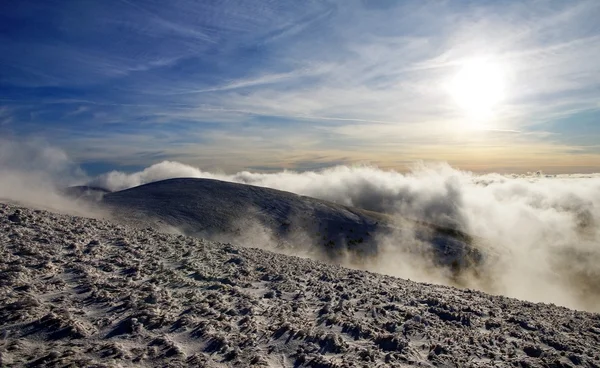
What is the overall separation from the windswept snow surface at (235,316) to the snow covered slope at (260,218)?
13.9 m

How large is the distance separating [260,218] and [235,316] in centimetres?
2450

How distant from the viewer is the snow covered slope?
29.0 meters

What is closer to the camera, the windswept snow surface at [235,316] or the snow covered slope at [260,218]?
the windswept snow surface at [235,316]

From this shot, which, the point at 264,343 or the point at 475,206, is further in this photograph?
the point at 475,206

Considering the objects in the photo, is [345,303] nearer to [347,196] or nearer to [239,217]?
[239,217]

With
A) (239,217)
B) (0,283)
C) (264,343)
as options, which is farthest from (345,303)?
(239,217)

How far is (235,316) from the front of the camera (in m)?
9.05

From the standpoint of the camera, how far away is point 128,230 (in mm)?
16312

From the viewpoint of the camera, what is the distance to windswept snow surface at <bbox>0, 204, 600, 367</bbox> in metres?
7.23

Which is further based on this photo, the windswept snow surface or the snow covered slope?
the snow covered slope

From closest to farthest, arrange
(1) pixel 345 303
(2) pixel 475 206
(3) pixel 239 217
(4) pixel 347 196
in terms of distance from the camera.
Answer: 1. (1) pixel 345 303
2. (3) pixel 239 217
3. (2) pixel 475 206
4. (4) pixel 347 196

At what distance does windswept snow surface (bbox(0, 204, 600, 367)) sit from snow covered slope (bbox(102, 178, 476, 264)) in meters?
13.9

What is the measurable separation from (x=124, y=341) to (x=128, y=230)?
995 centimetres

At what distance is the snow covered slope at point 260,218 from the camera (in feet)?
95.3
